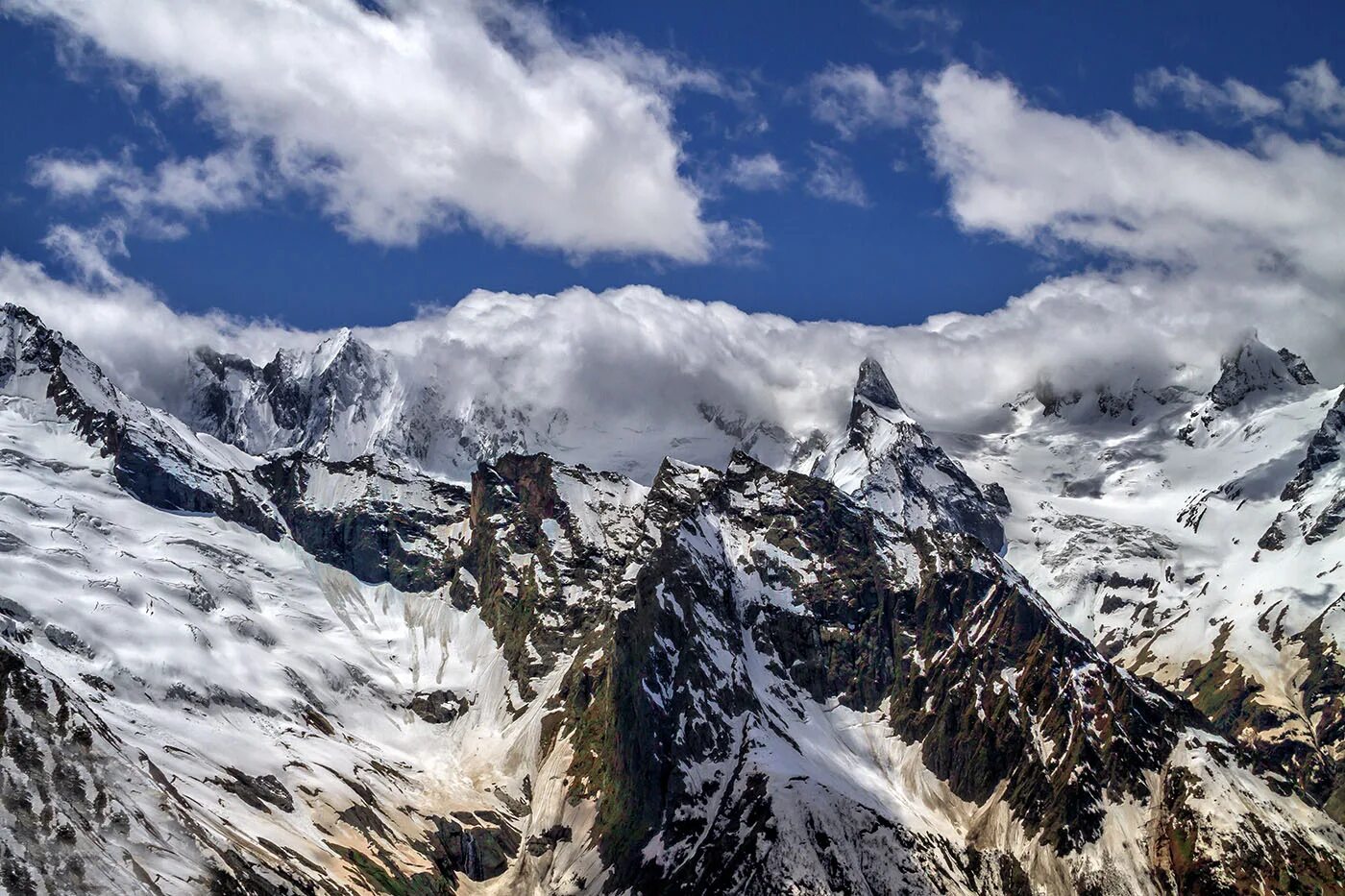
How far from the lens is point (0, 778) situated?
7869 inches

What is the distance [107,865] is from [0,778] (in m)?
18.5

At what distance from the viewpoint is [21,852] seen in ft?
621

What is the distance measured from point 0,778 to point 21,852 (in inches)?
580

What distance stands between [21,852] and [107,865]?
12958mm

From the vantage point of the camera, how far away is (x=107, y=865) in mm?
199125
